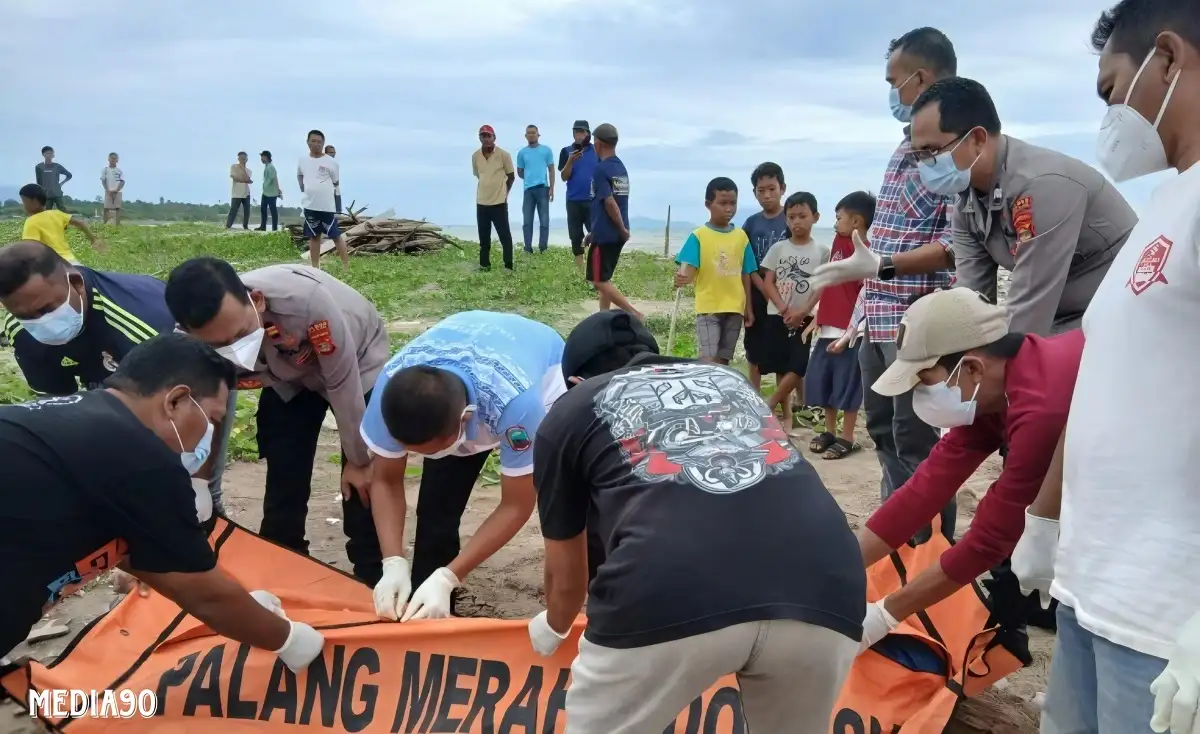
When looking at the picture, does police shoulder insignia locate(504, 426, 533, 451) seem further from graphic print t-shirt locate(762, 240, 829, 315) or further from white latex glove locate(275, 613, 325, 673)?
graphic print t-shirt locate(762, 240, 829, 315)

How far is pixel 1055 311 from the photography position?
271 centimetres

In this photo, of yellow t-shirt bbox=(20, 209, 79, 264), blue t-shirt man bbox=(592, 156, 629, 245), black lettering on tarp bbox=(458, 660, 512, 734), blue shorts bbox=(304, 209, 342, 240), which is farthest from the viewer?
blue shorts bbox=(304, 209, 342, 240)

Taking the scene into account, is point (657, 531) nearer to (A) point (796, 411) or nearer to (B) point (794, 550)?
(B) point (794, 550)

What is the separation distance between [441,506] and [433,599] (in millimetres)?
526

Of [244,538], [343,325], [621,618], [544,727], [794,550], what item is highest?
[343,325]

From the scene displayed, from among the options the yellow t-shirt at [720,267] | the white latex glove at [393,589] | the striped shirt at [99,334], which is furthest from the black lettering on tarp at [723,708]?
the yellow t-shirt at [720,267]

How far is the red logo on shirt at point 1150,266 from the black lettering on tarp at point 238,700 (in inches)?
95.5

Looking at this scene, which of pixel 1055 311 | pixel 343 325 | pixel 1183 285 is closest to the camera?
pixel 1183 285

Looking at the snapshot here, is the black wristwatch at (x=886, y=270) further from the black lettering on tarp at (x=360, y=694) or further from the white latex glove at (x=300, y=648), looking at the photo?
the white latex glove at (x=300, y=648)

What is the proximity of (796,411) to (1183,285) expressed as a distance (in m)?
5.18

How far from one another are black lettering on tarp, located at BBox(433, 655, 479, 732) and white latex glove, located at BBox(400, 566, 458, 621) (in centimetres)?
20

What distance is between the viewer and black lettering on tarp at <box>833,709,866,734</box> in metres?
2.41

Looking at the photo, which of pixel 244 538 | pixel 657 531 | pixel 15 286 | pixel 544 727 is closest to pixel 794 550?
pixel 657 531

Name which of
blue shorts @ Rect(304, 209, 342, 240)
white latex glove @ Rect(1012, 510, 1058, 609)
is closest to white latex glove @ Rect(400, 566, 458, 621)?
white latex glove @ Rect(1012, 510, 1058, 609)
